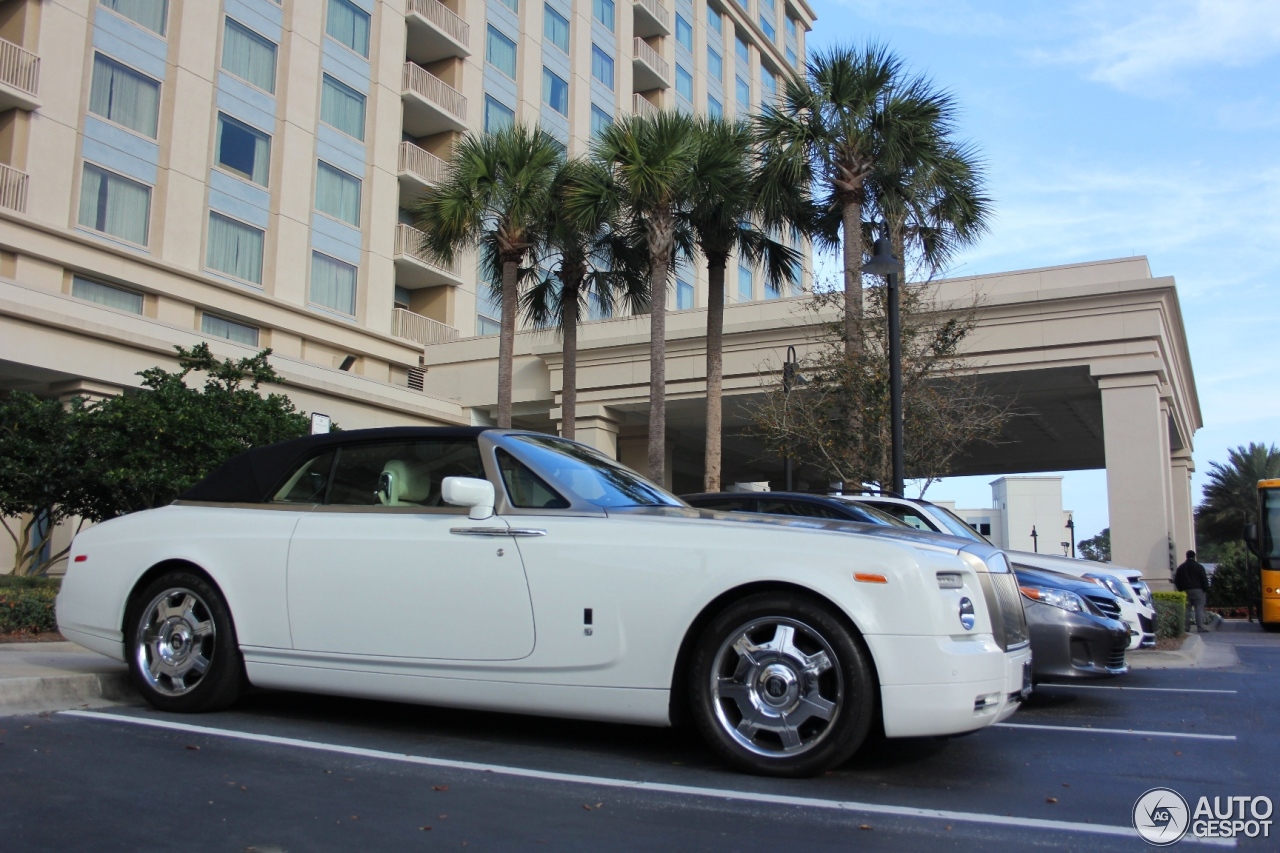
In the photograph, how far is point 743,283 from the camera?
50500 mm

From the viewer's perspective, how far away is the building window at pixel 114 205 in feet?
77.4

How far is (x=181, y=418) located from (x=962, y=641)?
13751 mm

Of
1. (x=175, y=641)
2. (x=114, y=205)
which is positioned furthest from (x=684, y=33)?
(x=175, y=641)

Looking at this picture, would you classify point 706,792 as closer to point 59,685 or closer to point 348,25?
point 59,685

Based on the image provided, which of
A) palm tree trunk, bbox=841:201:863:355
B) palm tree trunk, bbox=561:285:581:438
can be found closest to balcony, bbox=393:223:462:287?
palm tree trunk, bbox=561:285:581:438

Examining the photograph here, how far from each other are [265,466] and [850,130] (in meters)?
14.1

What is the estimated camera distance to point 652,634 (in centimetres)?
468

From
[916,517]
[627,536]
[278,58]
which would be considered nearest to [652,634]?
[627,536]

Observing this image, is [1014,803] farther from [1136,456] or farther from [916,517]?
[1136,456]

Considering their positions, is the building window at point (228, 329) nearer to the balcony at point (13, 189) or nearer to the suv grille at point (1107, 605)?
the balcony at point (13, 189)

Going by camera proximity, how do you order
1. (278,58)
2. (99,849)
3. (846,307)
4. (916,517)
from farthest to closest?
1. (278,58)
2. (846,307)
3. (916,517)
4. (99,849)

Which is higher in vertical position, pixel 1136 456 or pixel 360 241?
pixel 360 241

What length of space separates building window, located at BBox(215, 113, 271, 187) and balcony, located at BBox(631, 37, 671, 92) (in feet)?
66.8

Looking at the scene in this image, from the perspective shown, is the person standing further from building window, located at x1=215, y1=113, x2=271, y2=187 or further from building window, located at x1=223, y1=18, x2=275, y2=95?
building window, located at x1=223, y1=18, x2=275, y2=95
